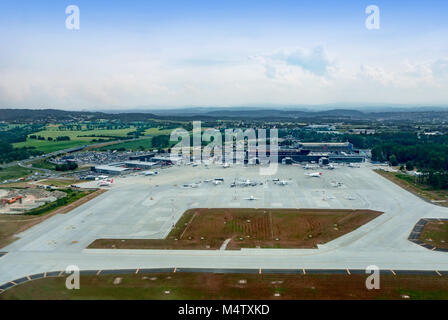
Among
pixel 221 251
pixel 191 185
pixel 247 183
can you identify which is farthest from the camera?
pixel 191 185

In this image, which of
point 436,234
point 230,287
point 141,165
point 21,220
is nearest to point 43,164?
point 141,165

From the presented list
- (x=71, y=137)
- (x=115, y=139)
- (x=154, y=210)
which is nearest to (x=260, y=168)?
(x=154, y=210)

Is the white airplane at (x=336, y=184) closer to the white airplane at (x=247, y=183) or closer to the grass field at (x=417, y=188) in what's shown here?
the grass field at (x=417, y=188)

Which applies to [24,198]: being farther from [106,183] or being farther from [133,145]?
[133,145]

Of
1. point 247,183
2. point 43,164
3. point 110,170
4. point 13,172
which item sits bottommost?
point 247,183

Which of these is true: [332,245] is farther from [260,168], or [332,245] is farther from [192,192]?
[260,168]

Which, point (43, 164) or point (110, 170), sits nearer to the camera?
point (110, 170)
